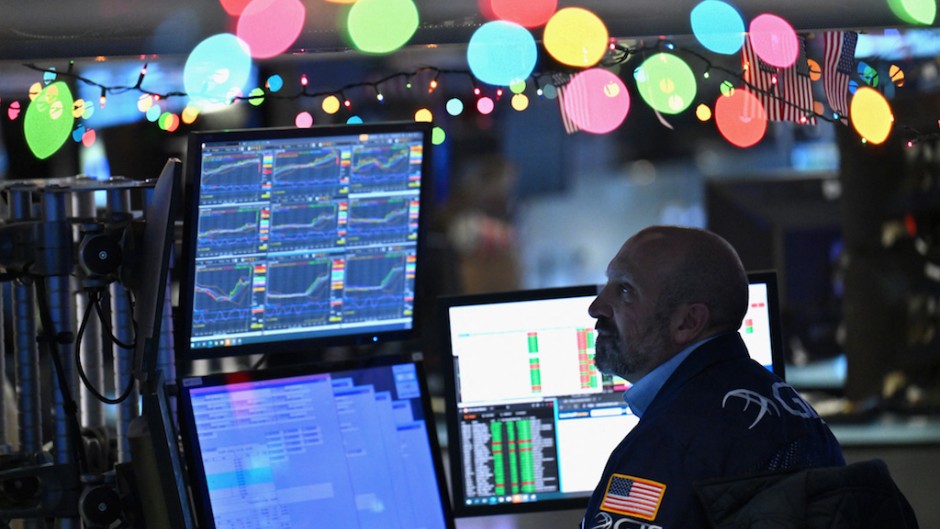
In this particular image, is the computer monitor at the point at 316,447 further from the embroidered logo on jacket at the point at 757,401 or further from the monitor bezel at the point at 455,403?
the embroidered logo on jacket at the point at 757,401

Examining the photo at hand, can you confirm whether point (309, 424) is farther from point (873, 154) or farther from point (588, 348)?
point (873, 154)

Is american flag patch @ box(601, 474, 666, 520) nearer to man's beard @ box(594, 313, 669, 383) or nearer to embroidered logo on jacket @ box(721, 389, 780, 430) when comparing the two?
embroidered logo on jacket @ box(721, 389, 780, 430)

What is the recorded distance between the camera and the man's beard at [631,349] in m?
1.75

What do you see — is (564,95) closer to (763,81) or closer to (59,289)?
(763,81)

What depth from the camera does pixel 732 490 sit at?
4.52ft

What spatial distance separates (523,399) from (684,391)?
1.75ft

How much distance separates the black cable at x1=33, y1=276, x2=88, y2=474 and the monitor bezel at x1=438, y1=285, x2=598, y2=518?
642 mm

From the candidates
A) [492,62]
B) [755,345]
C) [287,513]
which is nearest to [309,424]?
[287,513]

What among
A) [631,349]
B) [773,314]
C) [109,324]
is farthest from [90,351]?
[773,314]

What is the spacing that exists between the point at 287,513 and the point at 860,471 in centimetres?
95

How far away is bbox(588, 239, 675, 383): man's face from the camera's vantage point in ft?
5.74

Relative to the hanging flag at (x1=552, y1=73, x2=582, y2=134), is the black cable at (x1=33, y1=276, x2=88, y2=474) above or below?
below

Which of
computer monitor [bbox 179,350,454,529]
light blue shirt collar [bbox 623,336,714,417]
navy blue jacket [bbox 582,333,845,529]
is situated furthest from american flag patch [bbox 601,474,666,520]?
computer monitor [bbox 179,350,454,529]

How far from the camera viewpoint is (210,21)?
66.7 inches
